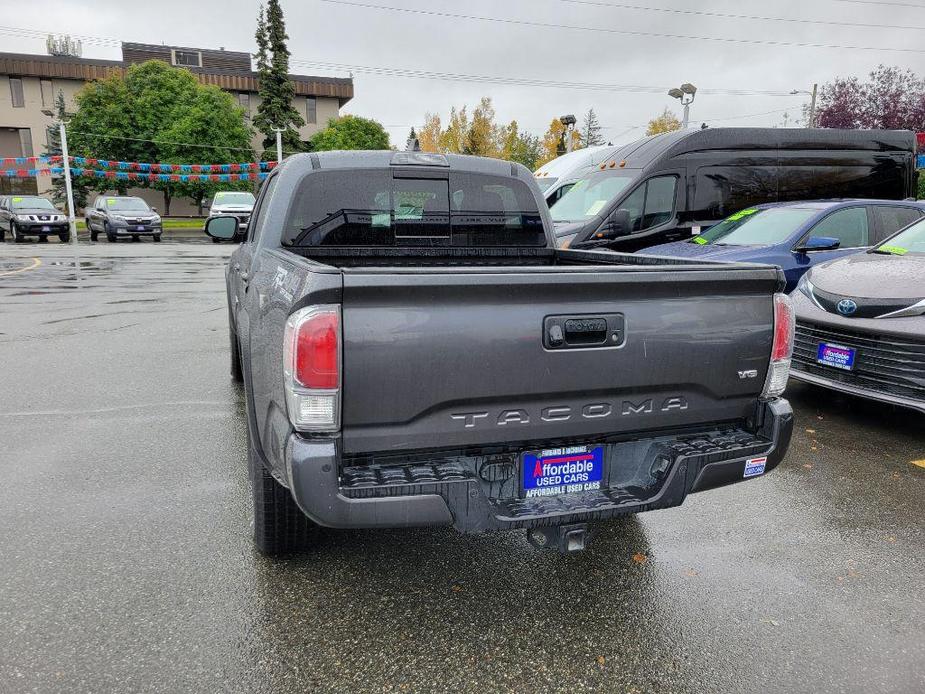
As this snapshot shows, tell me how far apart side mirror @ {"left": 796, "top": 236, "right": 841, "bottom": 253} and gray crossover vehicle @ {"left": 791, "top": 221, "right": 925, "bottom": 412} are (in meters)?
1.10

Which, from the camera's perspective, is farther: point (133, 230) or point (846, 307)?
point (133, 230)

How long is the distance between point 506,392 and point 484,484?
37cm

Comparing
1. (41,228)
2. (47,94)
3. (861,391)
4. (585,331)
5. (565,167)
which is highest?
(47,94)

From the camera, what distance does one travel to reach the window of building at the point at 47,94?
51.7 metres

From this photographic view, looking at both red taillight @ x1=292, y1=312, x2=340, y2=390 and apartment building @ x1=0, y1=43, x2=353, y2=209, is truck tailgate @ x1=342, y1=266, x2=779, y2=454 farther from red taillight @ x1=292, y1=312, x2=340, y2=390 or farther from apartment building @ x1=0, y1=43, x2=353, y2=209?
apartment building @ x1=0, y1=43, x2=353, y2=209

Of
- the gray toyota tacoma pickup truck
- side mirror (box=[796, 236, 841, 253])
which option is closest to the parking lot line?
the gray toyota tacoma pickup truck

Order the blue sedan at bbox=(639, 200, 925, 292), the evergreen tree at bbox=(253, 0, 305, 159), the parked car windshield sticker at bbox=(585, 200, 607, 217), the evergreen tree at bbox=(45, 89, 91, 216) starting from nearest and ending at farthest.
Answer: the blue sedan at bbox=(639, 200, 925, 292)
the parked car windshield sticker at bbox=(585, 200, 607, 217)
the evergreen tree at bbox=(45, 89, 91, 216)
the evergreen tree at bbox=(253, 0, 305, 159)

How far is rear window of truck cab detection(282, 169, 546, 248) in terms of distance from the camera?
3760 millimetres

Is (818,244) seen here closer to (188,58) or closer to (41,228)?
(41,228)

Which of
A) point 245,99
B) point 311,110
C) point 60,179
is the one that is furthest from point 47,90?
point 311,110

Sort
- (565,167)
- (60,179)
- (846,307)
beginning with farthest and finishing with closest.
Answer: (60,179) < (565,167) < (846,307)

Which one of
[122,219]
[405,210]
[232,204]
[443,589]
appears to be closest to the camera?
[443,589]

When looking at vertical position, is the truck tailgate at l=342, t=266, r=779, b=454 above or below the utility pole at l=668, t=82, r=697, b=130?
below

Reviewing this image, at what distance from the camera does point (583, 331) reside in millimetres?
2512
